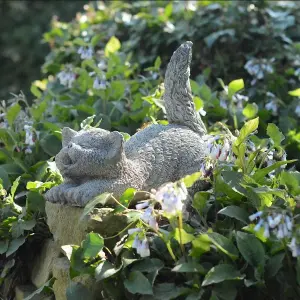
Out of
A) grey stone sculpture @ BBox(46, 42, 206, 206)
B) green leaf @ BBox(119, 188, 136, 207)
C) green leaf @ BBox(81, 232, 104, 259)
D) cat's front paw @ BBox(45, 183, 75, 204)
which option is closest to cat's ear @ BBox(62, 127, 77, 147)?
grey stone sculpture @ BBox(46, 42, 206, 206)

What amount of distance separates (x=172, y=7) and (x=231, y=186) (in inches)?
146

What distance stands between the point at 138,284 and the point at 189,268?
0.20 meters

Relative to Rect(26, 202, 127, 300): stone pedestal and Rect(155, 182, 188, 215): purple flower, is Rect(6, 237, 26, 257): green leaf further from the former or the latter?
Rect(155, 182, 188, 215): purple flower

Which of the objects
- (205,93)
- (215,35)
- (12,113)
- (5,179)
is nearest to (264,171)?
(5,179)

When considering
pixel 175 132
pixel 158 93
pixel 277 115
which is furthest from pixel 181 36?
pixel 175 132

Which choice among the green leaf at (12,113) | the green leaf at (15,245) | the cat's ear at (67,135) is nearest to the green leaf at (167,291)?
the cat's ear at (67,135)

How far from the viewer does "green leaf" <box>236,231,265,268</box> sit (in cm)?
270

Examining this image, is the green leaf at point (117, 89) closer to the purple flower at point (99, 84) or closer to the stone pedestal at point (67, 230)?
the purple flower at point (99, 84)

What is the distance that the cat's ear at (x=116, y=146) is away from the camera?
9.74 ft

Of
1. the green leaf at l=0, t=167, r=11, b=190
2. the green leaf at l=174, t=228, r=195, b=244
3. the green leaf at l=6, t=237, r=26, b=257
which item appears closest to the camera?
the green leaf at l=174, t=228, r=195, b=244

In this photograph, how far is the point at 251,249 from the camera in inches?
107

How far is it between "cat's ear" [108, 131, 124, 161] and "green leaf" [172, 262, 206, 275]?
0.55m

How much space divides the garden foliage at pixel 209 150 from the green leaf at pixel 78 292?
0.02 meters

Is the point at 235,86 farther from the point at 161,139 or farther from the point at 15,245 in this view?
the point at 15,245
